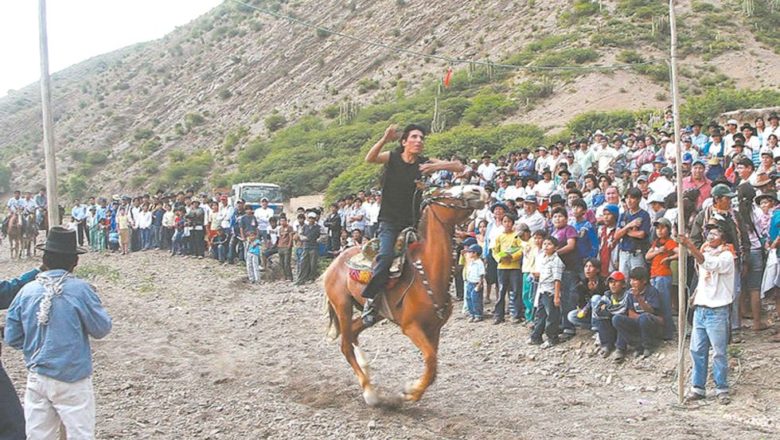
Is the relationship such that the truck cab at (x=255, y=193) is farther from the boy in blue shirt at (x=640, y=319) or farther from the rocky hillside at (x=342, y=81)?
the boy in blue shirt at (x=640, y=319)

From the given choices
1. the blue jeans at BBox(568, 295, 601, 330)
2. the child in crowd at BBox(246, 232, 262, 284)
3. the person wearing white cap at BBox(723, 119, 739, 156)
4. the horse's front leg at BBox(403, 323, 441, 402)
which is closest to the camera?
the horse's front leg at BBox(403, 323, 441, 402)

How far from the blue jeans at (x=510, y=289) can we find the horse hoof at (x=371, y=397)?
4.91m

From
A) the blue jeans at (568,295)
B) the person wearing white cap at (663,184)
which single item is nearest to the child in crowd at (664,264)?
the blue jeans at (568,295)

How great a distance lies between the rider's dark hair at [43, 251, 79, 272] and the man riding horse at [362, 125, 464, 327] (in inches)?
134

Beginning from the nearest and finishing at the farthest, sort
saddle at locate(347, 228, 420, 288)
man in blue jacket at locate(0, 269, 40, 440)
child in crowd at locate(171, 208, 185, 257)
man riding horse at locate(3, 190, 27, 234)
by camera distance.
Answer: man in blue jacket at locate(0, 269, 40, 440)
saddle at locate(347, 228, 420, 288)
child in crowd at locate(171, 208, 185, 257)
man riding horse at locate(3, 190, 27, 234)

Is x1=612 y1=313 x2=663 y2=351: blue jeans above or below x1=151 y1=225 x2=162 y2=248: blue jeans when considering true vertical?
below

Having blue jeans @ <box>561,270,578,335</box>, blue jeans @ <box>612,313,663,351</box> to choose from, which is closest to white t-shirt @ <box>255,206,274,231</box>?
blue jeans @ <box>561,270,578,335</box>

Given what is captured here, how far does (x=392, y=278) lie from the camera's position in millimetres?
7906

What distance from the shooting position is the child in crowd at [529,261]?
447 inches

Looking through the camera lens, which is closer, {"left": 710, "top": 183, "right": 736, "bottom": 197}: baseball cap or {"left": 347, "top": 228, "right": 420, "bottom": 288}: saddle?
{"left": 347, "top": 228, "right": 420, "bottom": 288}: saddle

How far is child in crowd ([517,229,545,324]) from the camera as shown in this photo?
37.2ft

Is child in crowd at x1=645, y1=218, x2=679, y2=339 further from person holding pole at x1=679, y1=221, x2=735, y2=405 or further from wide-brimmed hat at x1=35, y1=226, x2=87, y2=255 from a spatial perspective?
wide-brimmed hat at x1=35, y1=226, x2=87, y2=255

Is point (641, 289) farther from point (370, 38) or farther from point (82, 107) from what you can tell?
point (82, 107)

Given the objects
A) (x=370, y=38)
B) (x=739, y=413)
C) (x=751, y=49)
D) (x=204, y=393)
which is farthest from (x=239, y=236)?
(x=370, y=38)
